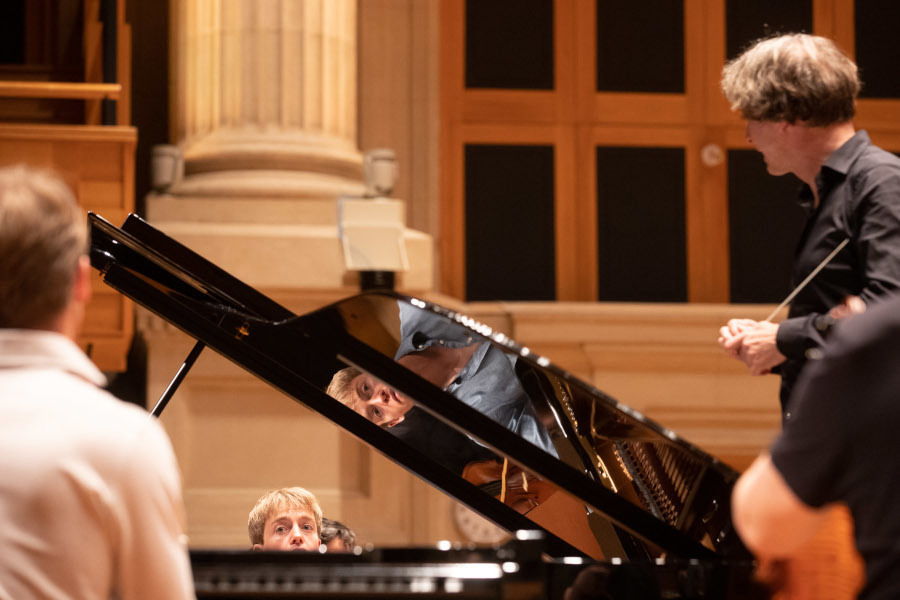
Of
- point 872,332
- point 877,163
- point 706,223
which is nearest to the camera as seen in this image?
point 872,332

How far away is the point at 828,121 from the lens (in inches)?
92.4

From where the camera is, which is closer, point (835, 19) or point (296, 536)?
point (296, 536)

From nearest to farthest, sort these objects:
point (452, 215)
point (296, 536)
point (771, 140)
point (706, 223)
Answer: point (771, 140), point (296, 536), point (452, 215), point (706, 223)

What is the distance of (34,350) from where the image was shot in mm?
1280

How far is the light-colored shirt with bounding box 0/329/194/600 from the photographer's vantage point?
122 centimetres

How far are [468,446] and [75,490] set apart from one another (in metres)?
1.34

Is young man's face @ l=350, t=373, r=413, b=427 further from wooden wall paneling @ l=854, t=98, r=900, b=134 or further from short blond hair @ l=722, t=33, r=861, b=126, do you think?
wooden wall paneling @ l=854, t=98, r=900, b=134

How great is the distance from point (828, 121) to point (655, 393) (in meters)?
3.51

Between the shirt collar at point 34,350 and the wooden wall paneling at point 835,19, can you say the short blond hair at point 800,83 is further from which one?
the wooden wall paneling at point 835,19

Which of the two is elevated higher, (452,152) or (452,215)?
(452,152)

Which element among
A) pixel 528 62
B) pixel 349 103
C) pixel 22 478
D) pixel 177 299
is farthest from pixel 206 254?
pixel 22 478

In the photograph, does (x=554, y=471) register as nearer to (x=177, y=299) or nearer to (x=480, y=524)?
(x=177, y=299)

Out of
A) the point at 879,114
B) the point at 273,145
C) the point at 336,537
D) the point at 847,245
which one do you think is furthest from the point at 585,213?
the point at 847,245

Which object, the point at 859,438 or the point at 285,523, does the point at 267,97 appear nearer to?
the point at 285,523
